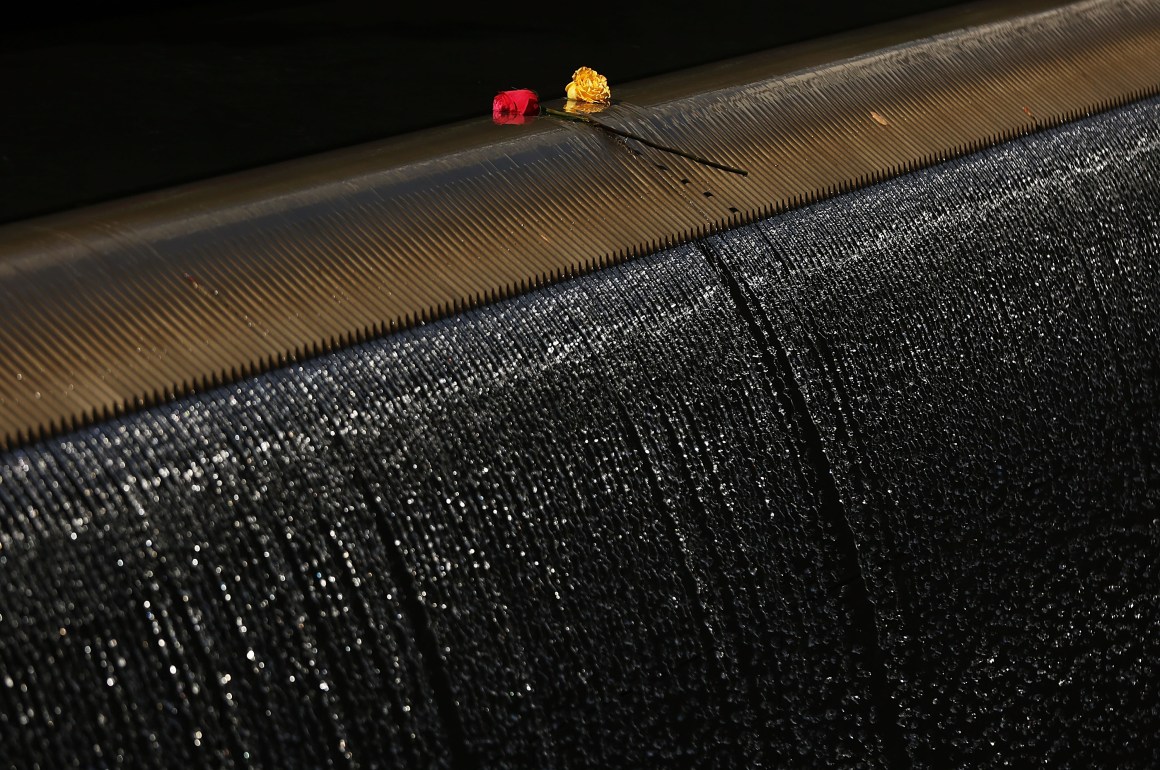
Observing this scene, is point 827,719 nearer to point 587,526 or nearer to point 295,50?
point 587,526

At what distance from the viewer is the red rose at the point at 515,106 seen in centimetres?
165

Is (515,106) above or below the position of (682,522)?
above

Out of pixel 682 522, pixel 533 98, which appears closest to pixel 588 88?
pixel 533 98

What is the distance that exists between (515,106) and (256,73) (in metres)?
0.34

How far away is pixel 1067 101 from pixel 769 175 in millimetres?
598

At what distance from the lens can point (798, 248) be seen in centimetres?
160

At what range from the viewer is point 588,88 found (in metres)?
1.69

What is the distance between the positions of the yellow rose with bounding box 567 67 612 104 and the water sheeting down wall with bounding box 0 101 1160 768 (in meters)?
0.27

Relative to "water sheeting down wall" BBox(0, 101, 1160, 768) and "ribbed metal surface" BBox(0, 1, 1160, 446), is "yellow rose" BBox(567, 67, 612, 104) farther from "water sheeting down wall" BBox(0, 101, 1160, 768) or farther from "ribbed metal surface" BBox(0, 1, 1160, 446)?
"water sheeting down wall" BBox(0, 101, 1160, 768)

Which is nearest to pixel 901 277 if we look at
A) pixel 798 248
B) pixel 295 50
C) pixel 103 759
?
pixel 798 248

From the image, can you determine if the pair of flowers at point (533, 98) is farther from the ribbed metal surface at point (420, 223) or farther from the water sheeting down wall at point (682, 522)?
the water sheeting down wall at point (682, 522)

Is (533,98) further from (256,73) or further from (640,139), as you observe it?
(256,73)

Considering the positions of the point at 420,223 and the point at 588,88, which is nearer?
the point at 420,223

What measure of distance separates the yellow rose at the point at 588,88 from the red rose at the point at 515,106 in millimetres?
59
